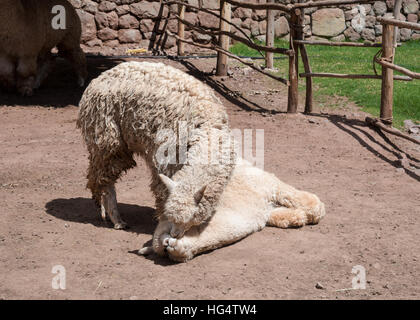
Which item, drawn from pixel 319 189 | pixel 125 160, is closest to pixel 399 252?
pixel 319 189

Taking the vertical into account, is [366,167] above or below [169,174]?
below

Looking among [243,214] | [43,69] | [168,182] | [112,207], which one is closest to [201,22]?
[43,69]

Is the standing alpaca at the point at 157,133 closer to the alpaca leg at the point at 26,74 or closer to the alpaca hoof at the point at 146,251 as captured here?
the alpaca hoof at the point at 146,251

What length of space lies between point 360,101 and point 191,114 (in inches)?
221

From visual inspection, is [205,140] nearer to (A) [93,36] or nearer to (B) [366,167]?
(B) [366,167]

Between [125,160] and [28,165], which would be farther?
[28,165]

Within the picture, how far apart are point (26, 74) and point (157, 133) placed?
6099 millimetres

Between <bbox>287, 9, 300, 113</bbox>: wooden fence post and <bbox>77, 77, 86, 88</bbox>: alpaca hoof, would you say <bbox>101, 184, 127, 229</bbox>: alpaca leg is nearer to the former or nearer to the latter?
<bbox>287, 9, 300, 113</bbox>: wooden fence post

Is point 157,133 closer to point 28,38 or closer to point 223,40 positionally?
point 28,38

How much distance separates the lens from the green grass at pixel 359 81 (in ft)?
29.3

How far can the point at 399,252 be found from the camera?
4.25 metres

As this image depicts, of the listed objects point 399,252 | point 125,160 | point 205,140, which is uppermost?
point 205,140

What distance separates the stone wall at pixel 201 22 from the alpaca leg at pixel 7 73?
11.6 feet

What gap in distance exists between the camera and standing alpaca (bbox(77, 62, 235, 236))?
3.81m
